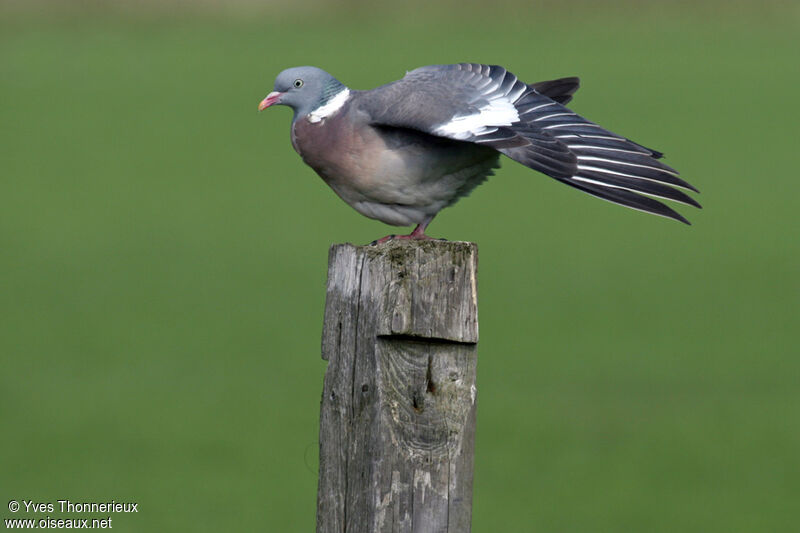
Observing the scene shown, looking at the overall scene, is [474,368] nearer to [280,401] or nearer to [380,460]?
[380,460]

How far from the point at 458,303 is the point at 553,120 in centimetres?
199

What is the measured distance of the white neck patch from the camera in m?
5.88

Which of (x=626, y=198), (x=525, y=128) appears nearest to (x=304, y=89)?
(x=525, y=128)

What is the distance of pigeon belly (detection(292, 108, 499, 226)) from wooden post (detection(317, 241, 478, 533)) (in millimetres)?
1649

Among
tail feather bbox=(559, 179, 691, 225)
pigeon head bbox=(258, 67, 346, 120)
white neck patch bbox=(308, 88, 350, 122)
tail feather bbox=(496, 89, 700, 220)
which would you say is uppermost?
pigeon head bbox=(258, 67, 346, 120)

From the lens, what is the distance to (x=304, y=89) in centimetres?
595

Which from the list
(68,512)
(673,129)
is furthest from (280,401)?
(673,129)

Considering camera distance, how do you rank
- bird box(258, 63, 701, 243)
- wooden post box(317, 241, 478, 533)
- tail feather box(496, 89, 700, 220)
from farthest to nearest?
bird box(258, 63, 701, 243)
tail feather box(496, 89, 700, 220)
wooden post box(317, 241, 478, 533)

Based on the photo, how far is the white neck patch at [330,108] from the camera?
5.88 metres

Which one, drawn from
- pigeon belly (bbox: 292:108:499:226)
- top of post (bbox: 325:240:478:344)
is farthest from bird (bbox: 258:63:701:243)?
top of post (bbox: 325:240:478:344)

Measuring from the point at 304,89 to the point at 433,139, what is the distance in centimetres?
77

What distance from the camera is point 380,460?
3.90 metres

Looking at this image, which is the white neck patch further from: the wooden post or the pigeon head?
the wooden post

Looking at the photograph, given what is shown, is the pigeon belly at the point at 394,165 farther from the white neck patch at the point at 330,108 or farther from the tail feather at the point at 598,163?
the tail feather at the point at 598,163
